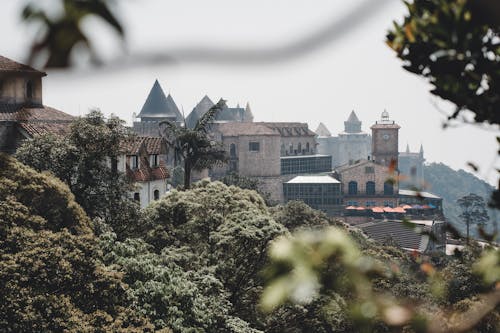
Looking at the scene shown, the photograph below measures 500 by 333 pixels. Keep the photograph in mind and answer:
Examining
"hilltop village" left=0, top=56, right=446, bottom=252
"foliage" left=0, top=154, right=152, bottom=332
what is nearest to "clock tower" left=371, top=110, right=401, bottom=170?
"hilltop village" left=0, top=56, right=446, bottom=252

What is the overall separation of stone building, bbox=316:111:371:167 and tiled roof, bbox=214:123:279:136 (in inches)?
3057

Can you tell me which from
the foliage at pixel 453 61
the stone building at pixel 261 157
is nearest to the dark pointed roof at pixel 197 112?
the stone building at pixel 261 157

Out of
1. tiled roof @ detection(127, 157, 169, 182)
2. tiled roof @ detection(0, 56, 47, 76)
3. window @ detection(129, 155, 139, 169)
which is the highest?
tiled roof @ detection(0, 56, 47, 76)

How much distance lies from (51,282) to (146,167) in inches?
771

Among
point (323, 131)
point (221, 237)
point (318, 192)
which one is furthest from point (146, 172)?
point (323, 131)

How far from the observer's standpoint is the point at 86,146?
72.1 feet

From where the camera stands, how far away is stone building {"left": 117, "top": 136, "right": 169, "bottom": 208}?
→ 1240 inches

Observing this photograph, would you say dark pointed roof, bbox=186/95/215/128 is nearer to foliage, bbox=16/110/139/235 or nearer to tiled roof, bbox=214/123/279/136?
tiled roof, bbox=214/123/279/136

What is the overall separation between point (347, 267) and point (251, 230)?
1837 cm

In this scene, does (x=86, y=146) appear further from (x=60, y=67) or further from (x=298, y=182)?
(x=298, y=182)

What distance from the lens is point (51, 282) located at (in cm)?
1389

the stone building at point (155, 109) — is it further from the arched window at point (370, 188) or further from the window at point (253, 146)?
the arched window at point (370, 188)

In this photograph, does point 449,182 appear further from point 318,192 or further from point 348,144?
point 318,192

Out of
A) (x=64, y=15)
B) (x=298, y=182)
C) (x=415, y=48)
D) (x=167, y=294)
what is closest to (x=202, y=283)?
(x=167, y=294)
